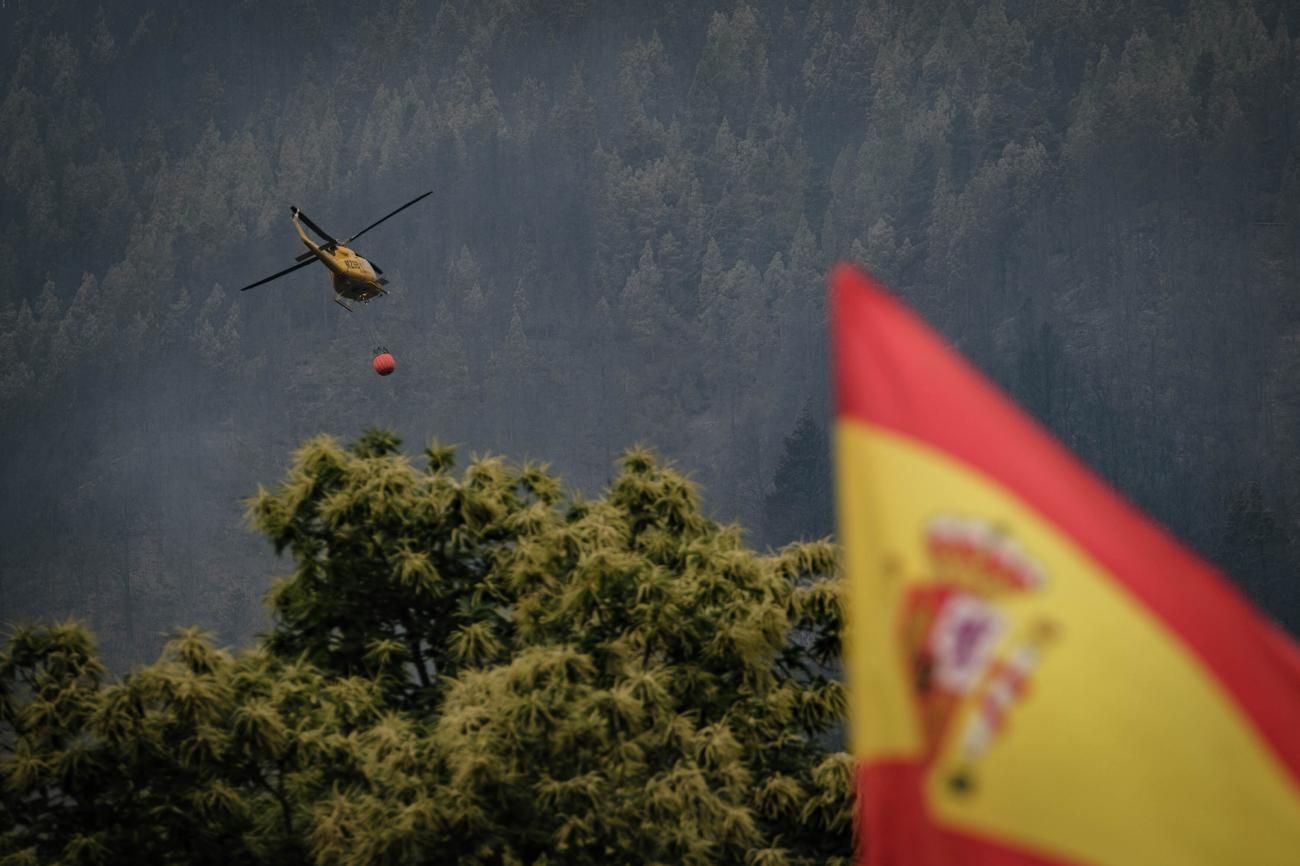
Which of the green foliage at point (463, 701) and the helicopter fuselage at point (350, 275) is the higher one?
the helicopter fuselage at point (350, 275)

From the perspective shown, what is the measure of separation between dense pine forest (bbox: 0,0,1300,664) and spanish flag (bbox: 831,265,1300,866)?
441 feet

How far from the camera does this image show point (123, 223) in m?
176

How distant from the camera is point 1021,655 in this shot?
6.65 metres

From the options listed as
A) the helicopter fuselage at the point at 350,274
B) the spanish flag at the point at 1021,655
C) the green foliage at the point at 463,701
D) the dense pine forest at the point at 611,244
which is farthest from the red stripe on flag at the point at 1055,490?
the dense pine forest at the point at 611,244

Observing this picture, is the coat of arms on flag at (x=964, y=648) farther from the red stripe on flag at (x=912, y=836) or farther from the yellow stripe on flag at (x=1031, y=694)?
the red stripe on flag at (x=912, y=836)

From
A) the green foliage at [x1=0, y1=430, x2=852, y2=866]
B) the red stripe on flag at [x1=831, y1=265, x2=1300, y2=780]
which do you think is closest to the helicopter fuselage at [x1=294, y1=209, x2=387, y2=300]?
the green foliage at [x1=0, y1=430, x2=852, y2=866]

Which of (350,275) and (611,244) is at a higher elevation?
(611,244)

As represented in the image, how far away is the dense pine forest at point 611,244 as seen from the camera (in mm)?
151125

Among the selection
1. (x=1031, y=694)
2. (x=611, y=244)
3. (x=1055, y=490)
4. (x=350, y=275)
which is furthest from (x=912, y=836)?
(x=611, y=244)

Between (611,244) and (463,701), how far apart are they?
141 meters

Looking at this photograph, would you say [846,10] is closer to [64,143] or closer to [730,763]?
[64,143]

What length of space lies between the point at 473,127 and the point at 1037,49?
5259cm

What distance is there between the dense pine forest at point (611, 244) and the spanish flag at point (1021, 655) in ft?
441

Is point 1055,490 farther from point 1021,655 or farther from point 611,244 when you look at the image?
point 611,244
